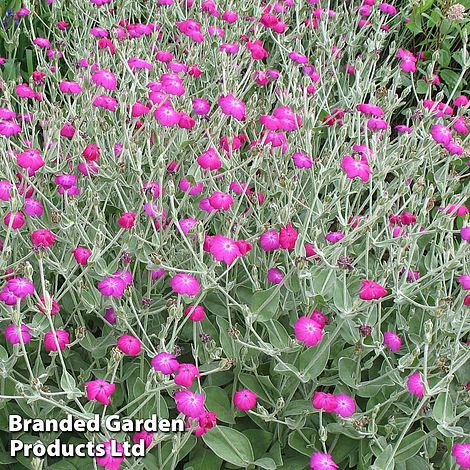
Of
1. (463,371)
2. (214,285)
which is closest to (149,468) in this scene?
(214,285)

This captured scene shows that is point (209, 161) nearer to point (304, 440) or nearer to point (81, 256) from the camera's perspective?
point (81, 256)

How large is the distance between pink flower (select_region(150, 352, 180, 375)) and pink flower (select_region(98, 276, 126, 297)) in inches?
8.5

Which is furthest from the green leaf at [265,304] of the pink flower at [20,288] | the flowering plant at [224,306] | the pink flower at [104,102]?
the pink flower at [104,102]

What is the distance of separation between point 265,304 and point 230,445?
1.11 feet

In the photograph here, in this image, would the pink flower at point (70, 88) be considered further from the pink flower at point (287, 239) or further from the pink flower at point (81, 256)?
the pink flower at point (287, 239)

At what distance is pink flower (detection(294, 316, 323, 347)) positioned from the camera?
61.2 inches

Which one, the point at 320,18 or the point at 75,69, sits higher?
the point at 320,18

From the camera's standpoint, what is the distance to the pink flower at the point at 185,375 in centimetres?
138

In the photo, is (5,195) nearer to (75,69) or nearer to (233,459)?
(233,459)

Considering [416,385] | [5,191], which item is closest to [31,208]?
[5,191]

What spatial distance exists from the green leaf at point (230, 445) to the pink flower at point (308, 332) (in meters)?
0.28

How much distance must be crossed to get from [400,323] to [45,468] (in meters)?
0.96

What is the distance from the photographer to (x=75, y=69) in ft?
8.08

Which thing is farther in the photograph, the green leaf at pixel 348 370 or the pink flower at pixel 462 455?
the green leaf at pixel 348 370
